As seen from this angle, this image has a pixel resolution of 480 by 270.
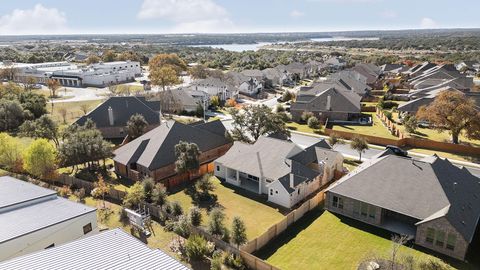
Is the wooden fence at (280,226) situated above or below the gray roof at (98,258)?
below

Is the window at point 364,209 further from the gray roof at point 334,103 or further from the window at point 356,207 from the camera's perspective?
the gray roof at point 334,103

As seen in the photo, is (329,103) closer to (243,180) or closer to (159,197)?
(243,180)

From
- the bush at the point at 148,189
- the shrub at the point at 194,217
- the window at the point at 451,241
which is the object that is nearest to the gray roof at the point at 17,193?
the bush at the point at 148,189

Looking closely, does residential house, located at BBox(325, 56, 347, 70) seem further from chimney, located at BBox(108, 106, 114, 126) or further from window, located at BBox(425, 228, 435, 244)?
window, located at BBox(425, 228, 435, 244)

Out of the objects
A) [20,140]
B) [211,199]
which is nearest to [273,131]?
[211,199]

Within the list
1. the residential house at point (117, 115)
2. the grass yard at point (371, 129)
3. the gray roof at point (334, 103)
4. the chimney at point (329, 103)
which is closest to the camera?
the residential house at point (117, 115)
